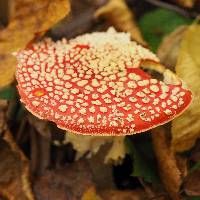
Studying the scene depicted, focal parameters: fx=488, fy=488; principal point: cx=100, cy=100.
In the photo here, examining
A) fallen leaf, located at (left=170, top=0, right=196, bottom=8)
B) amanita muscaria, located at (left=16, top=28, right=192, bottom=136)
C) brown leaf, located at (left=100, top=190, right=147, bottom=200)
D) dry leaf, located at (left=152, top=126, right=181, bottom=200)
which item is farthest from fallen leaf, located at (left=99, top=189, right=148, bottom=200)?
fallen leaf, located at (left=170, top=0, right=196, bottom=8)

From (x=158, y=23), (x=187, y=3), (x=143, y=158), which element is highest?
(x=187, y=3)

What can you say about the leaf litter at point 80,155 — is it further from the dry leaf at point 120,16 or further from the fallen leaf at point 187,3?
the fallen leaf at point 187,3

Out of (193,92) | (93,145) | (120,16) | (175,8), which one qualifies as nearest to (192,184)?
(193,92)

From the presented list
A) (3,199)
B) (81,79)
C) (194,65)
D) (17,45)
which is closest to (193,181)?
(194,65)

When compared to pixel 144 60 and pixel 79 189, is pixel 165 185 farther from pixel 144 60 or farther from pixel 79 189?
pixel 144 60

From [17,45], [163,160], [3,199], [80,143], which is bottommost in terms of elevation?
[3,199]

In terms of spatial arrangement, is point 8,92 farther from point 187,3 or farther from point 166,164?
point 187,3
